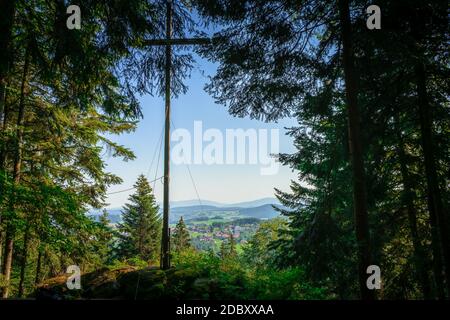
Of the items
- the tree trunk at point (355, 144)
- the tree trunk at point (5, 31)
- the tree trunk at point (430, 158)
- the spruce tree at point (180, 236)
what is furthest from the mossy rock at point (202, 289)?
the spruce tree at point (180, 236)

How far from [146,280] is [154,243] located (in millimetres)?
34672

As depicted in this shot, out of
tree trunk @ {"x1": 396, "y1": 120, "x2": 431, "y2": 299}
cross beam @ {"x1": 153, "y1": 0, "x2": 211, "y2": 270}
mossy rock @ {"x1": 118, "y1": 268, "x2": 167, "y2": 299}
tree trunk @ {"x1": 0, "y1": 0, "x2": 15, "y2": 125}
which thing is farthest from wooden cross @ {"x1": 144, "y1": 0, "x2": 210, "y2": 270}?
tree trunk @ {"x1": 396, "y1": 120, "x2": 431, "y2": 299}

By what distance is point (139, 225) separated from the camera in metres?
37.5

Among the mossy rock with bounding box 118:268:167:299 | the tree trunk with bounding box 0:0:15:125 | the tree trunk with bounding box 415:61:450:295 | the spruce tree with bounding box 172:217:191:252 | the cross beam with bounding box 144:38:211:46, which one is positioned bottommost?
the spruce tree with bounding box 172:217:191:252

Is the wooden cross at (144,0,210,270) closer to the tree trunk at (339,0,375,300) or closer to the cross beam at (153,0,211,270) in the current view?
the cross beam at (153,0,211,270)

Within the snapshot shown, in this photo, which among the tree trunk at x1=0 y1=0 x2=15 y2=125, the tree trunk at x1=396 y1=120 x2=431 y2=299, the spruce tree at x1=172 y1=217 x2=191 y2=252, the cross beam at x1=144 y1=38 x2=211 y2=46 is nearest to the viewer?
the tree trunk at x1=0 y1=0 x2=15 y2=125

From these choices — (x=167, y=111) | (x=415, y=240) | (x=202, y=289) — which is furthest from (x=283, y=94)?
(x=415, y=240)

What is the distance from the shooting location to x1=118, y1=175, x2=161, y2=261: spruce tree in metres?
36.2

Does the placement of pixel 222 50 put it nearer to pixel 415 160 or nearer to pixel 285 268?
pixel 285 268

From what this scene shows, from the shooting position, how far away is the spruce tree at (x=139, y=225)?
119 ft

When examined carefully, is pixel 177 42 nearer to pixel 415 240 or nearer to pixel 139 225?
pixel 415 240

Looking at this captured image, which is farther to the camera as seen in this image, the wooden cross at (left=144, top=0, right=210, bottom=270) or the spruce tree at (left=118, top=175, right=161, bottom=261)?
the spruce tree at (left=118, top=175, right=161, bottom=261)

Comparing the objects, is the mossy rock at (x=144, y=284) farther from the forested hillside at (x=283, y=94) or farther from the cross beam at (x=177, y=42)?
the cross beam at (x=177, y=42)

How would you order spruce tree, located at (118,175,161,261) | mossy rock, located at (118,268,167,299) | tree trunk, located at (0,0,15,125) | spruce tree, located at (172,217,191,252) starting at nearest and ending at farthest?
tree trunk, located at (0,0,15,125) → mossy rock, located at (118,268,167,299) → spruce tree, located at (118,175,161,261) → spruce tree, located at (172,217,191,252)
